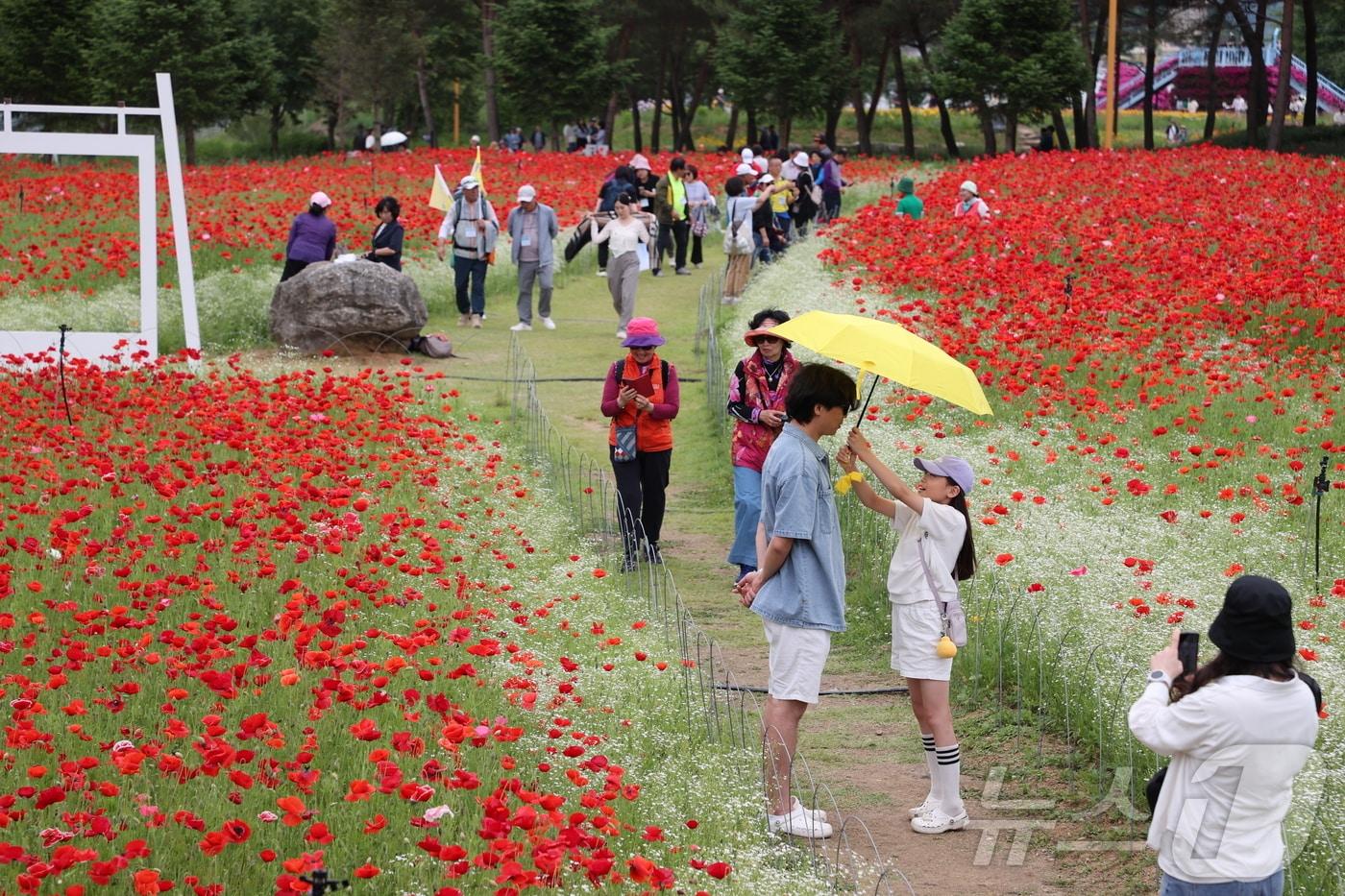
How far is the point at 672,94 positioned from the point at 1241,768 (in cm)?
5632

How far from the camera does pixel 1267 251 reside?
1745 centimetres

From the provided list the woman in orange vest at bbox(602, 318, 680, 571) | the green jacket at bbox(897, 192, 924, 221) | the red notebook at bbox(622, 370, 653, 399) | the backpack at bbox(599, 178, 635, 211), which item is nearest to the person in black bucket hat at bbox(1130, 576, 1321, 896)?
the woman in orange vest at bbox(602, 318, 680, 571)

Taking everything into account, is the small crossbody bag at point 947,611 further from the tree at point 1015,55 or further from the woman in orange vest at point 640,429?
the tree at point 1015,55

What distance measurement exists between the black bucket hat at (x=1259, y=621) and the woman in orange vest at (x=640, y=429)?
5.70m

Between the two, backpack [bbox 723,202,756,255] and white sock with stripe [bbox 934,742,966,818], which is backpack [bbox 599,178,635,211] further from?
white sock with stripe [bbox 934,742,966,818]

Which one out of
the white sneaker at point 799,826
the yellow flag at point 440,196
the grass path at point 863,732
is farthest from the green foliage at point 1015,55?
the white sneaker at point 799,826

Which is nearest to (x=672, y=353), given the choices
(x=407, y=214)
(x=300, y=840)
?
(x=407, y=214)

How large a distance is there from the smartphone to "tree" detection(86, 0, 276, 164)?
42.9 m

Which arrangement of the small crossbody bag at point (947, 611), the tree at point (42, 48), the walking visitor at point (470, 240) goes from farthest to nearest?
the tree at point (42, 48) < the walking visitor at point (470, 240) < the small crossbody bag at point (947, 611)

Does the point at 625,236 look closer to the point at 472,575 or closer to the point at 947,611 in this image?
the point at 472,575

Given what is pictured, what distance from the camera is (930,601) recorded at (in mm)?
6719

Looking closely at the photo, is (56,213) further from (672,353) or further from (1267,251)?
(1267,251)

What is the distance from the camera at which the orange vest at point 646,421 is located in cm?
1020

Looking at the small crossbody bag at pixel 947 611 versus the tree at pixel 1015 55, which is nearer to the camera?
the small crossbody bag at pixel 947 611
